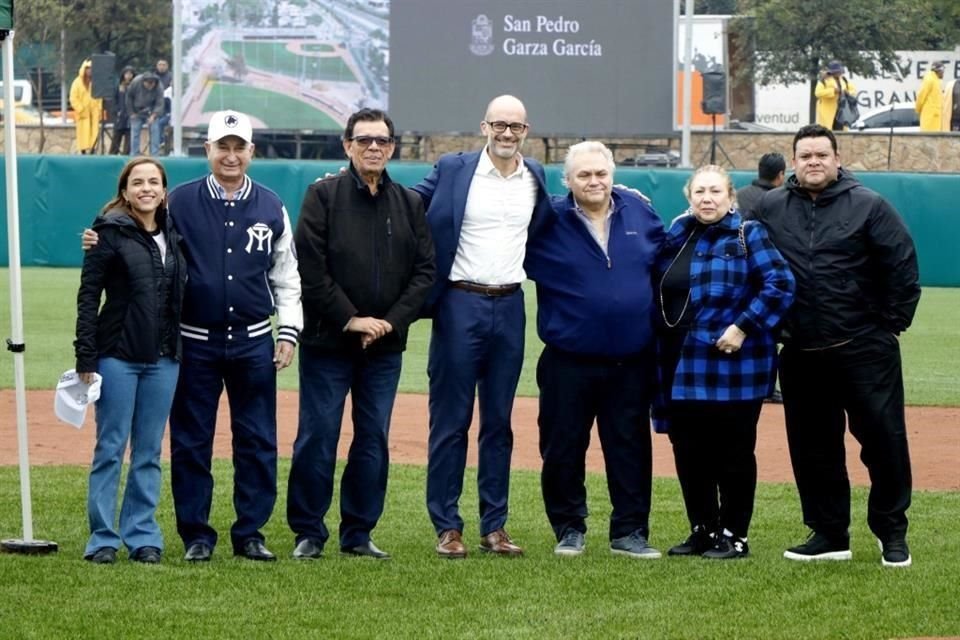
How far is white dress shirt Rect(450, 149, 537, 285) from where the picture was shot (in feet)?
24.6

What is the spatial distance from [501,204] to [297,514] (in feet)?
5.33

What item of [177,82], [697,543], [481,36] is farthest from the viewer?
[481,36]

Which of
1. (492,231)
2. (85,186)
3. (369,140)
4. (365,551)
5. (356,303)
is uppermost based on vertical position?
(369,140)

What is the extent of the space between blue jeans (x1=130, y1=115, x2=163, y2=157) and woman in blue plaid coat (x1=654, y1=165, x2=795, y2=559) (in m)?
23.4

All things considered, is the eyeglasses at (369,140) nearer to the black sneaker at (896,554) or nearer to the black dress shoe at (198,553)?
the black dress shoe at (198,553)

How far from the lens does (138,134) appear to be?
99.9 ft

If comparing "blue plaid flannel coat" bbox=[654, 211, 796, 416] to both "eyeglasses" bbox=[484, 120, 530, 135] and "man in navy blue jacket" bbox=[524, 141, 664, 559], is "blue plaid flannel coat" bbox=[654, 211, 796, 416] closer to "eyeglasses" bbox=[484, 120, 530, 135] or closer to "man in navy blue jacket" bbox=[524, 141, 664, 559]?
"man in navy blue jacket" bbox=[524, 141, 664, 559]

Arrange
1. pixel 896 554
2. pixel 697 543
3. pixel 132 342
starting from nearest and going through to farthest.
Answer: pixel 132 342 → pixel 896 554 → pixel 697 543

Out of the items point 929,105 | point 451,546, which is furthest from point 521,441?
point 929,105

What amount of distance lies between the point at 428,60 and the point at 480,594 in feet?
83.6

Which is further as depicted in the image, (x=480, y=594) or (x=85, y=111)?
(x=85, y=111)

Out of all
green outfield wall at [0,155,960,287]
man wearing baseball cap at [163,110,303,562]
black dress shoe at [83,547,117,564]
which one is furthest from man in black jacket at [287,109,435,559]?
green outfield wall at [0,155,960,287]

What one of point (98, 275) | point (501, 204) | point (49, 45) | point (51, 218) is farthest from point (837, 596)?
point (49, 45)

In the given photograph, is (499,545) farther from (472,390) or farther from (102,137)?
(102,137)
